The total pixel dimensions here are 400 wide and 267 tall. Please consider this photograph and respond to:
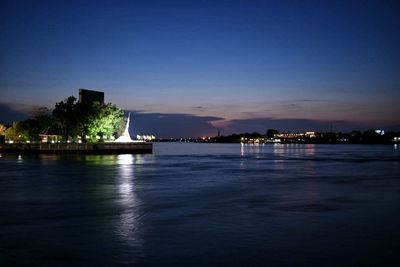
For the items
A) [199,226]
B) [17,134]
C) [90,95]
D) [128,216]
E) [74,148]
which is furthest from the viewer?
[90,95]

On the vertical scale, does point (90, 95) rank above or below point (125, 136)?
above

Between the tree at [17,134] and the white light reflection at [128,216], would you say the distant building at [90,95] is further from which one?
the white light reflection at [128,216]

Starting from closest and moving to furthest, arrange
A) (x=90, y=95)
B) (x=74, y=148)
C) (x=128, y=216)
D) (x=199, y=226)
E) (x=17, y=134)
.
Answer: (x=199, y=226), (x=128, y=216), (x=74, y=148), (x=17, y=134), (x=90, y=95)

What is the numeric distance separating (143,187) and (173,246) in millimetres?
18945

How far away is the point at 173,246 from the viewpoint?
14.2m

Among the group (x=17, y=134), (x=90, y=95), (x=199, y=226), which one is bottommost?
(x=199, y=226)

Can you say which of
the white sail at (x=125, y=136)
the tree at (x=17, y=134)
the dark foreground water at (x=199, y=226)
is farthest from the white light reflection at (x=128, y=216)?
the tree at (x=17, y=134)

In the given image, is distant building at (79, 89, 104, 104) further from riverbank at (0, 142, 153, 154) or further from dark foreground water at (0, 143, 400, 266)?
dark foreground water at (0, 143, 400, 266)

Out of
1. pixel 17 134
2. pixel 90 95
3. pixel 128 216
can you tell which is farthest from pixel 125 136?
pixel 128 216

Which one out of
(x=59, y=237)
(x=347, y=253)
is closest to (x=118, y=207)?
(x=59, y=237)

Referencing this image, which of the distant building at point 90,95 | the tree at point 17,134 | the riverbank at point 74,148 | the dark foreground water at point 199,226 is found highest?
the distant building at point 90,95

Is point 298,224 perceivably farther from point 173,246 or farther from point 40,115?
point 40,115

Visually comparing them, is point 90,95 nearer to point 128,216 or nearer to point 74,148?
point 74,148

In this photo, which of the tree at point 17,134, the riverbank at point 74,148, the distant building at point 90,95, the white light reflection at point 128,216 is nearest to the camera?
the white light reflection at point 128,216
